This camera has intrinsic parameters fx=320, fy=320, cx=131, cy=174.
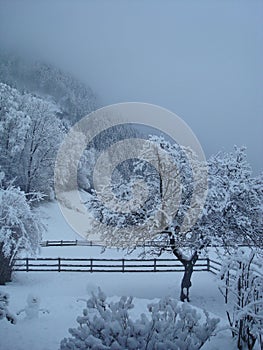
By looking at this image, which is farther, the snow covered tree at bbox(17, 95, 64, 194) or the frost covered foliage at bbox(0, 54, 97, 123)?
the frost covered foliage at bbox(0, 54, 97, 123)

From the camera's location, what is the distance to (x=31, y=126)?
93.5 ft

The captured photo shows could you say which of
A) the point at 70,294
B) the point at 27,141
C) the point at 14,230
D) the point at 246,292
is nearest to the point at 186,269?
the point at 70,294

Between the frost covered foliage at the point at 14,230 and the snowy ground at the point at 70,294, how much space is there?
903 millimetres

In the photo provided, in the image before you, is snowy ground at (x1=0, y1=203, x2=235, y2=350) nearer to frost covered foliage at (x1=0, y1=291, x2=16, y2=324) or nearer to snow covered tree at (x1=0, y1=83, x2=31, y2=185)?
frost covered foliage at (x1=0, y1=291, x2=16, y2=324)

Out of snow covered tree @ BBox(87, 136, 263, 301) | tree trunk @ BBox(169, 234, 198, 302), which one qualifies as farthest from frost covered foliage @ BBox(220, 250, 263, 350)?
tree trunk @ BBox(169, 234, 198, 302)

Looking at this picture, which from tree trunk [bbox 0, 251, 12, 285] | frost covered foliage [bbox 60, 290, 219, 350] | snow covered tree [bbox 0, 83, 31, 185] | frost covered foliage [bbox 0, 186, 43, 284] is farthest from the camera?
snow covered tree [bbox 0, 83, 31, 185]

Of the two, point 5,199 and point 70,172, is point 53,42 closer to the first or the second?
point 70,172

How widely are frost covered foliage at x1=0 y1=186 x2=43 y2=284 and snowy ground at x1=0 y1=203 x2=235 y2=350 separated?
90 cm

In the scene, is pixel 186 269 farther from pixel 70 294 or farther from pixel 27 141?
pixel 27 141

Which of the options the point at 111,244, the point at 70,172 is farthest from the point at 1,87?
the point at 111,244

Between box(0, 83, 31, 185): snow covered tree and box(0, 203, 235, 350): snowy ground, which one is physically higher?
box(0, 83, 31, 185): snow covered tree

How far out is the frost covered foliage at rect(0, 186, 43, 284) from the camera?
10.9 metres

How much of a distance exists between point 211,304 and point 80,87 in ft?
268

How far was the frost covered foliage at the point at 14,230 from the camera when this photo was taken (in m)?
10.9
